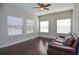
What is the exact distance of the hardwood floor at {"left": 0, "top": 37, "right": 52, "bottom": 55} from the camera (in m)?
2.27

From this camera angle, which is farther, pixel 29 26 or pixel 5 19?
pixel 29 26

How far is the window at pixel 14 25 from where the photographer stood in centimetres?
220

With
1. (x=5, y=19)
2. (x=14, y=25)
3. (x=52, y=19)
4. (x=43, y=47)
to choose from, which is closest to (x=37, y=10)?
(x=52, y=19)

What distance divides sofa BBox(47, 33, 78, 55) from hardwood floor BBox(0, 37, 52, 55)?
133mm

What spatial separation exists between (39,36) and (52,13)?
60 cm

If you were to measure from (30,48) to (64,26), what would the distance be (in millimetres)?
907

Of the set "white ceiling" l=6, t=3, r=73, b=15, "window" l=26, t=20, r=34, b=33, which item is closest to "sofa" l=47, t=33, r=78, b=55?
"window" l=26, t=20, r=34, b=33

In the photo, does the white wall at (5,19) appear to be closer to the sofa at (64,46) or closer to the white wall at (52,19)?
the white wall at (52,19)

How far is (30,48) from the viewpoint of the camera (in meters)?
2.30

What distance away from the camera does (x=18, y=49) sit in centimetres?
227

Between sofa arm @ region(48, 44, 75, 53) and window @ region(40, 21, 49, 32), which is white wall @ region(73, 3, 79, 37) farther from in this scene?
window @ region(40, 21, 49, 32)

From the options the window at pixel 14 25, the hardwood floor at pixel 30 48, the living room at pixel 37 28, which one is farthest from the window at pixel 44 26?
the window at pixel 14 25

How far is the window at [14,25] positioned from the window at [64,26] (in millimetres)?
851

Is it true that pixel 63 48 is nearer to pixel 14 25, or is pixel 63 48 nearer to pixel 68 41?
pixel 68 41
